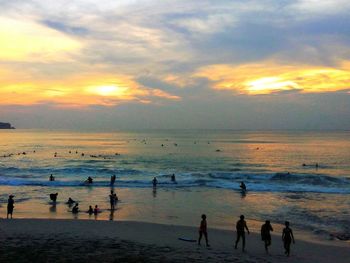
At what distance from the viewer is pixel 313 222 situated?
25.0 metres

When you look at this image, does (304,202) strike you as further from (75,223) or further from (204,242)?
(75,223)

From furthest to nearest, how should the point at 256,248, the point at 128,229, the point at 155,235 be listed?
the point at 128,229, the point at 155,235, the point at 256,248

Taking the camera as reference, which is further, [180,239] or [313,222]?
[313,222]

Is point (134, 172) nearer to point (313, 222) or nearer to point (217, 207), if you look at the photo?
point (217, 207)

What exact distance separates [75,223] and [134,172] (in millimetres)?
36717

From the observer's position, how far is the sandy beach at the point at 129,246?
49.0 ft

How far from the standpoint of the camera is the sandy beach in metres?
14.9

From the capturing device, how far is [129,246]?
16.8 metres

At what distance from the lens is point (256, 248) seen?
1780 centimetres

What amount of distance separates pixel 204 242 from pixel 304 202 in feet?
58.0

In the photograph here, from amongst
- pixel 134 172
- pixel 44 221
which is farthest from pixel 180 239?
pixel 134 172

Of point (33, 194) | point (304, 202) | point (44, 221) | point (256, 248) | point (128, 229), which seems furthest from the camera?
point (33, 194)

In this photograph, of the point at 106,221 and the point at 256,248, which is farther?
the point at 106,221

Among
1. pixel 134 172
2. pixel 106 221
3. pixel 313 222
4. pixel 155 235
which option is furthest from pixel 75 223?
pixel 134 172
